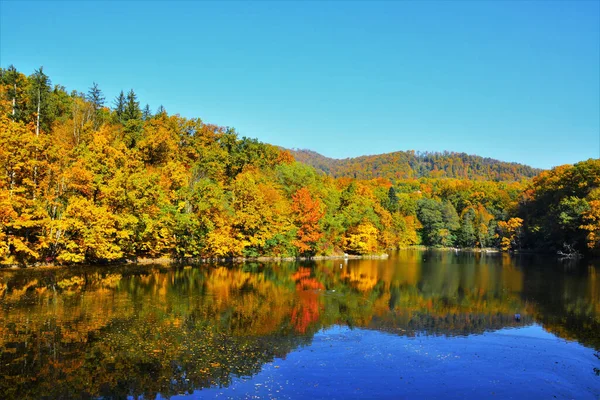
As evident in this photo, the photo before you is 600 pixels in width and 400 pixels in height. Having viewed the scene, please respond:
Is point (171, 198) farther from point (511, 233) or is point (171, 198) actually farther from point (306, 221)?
point (511, 233)

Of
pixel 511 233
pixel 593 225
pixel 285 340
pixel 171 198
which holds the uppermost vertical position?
pixel 171 198

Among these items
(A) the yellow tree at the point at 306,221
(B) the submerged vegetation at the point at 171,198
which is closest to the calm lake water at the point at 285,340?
(B) the submerged vegetation at the point at 171,198

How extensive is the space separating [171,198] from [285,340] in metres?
35.0

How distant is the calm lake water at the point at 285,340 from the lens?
542 inches

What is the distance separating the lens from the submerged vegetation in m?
37.5

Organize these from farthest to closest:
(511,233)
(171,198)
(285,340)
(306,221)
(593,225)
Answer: (511,233), (593,225), (306,221), (171,198), (285,340)

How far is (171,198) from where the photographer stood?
5062cm

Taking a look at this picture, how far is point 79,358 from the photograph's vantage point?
1538cm

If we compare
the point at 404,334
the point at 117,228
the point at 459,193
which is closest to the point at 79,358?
the point at 404,334

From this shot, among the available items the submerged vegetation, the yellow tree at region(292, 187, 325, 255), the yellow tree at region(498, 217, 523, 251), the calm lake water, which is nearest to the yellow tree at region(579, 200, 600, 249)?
the submerged vegetation

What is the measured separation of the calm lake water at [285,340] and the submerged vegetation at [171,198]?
558cm

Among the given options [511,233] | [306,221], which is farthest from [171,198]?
[511,233]

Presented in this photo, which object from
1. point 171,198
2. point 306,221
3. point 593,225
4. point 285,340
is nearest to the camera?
point 285,340

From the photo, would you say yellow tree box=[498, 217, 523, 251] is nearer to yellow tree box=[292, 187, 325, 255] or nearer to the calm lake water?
yellow tree box=[292, 187, 325, 255]
